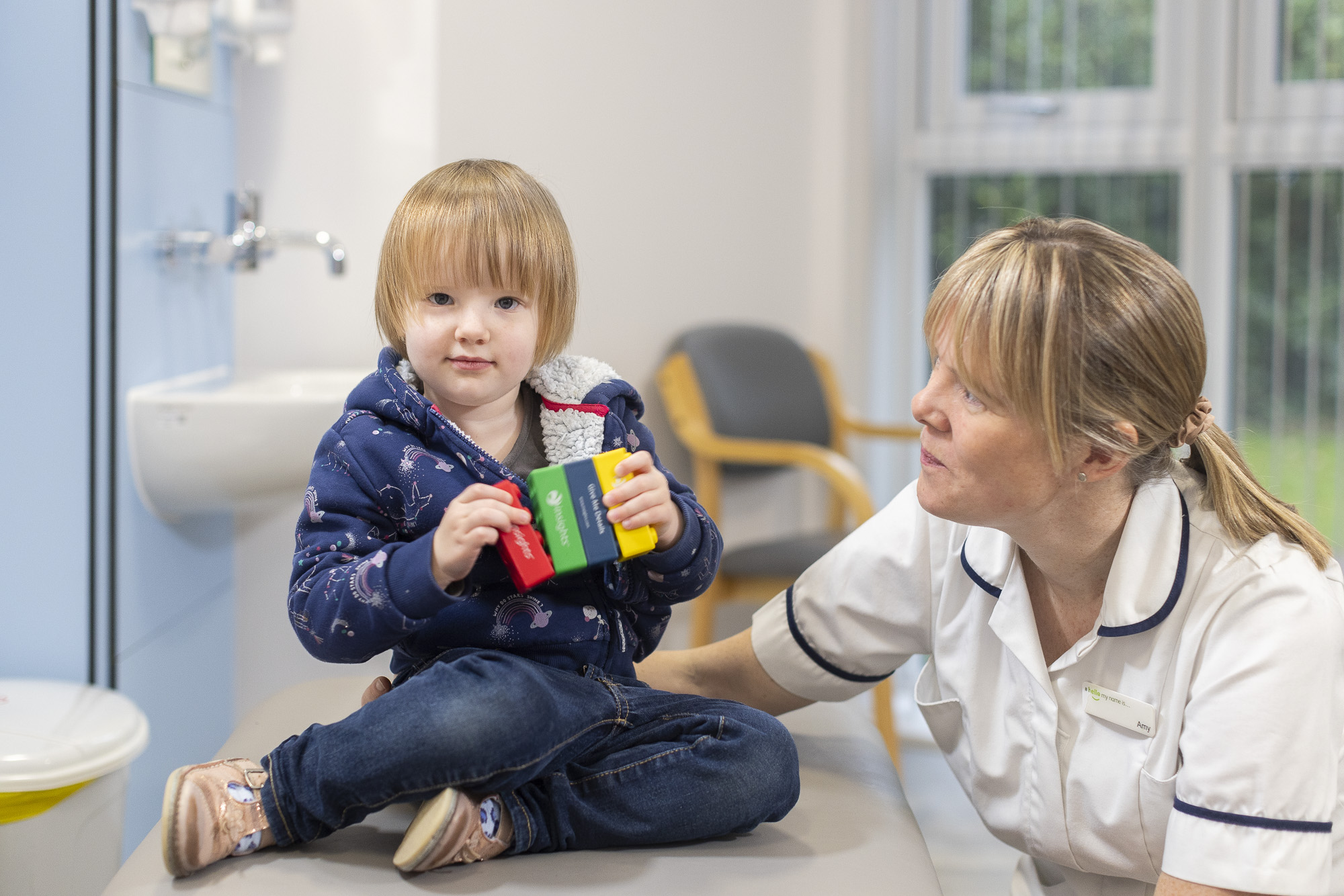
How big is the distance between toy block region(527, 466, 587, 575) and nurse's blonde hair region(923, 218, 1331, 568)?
344 mm

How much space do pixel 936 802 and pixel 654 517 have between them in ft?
5.60

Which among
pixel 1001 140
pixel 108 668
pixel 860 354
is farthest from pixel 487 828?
pixel 1001 140

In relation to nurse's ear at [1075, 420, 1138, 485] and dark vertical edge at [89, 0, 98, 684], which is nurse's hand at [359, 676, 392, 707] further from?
dark vertical edge at [89, 0, 98, 684]

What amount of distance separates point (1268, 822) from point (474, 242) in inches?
30.3

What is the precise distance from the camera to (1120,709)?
3.12ft

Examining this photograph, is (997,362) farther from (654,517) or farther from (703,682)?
(703,682)

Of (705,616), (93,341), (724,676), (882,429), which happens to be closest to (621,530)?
(724,676)

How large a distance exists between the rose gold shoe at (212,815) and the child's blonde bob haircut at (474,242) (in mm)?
395

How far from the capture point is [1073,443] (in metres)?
0.91

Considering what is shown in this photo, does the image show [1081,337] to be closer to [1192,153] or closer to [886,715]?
[886,715]

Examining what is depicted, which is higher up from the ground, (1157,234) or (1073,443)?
(1157,234)

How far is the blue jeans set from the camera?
838 millimetres

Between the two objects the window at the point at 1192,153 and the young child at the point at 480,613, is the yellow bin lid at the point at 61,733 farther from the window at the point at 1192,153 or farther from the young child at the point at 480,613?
the window at the point at 1192,153

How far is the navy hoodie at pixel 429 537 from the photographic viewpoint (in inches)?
35.7
